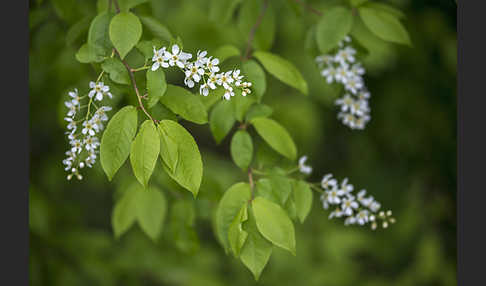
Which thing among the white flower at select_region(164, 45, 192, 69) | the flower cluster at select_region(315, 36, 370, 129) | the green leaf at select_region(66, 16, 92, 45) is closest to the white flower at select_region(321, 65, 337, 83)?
the flower cluster at select_region(315, 36, 370, 129)

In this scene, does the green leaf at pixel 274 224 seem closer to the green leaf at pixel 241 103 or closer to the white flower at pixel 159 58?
the green leaf at pixel 241 103

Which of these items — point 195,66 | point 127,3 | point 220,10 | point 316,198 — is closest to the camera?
point 195,66

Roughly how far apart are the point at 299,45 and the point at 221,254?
82.4 inches

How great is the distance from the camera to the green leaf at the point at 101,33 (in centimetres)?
169

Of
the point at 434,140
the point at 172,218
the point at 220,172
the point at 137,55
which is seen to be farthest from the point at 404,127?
the point at 137,55

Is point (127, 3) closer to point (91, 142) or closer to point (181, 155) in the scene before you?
point (91, 142)

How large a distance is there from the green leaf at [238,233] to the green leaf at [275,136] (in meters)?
0.36

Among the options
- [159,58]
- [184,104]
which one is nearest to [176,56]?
[159,58]

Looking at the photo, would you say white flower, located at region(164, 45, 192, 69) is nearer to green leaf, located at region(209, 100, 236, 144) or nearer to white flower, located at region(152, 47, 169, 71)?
white flower, located at region(152, 47, 169, 71)

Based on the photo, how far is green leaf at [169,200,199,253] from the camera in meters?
2.31

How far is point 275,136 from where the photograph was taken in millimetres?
1955

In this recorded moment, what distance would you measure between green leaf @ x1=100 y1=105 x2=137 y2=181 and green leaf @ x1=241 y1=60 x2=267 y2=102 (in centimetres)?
64

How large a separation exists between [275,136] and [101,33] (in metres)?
0.81

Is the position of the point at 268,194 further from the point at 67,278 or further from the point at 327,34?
the point at 67,278
